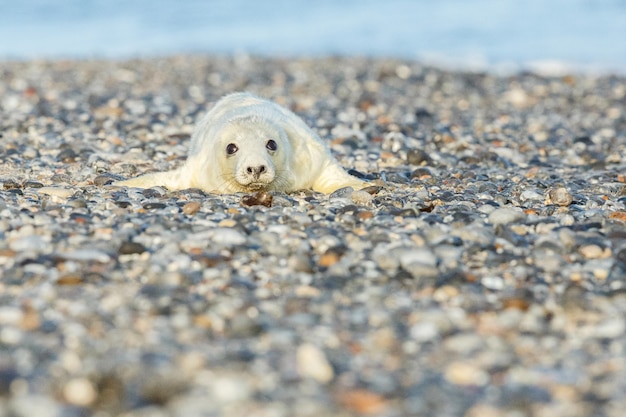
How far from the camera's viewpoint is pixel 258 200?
6309 millimetres

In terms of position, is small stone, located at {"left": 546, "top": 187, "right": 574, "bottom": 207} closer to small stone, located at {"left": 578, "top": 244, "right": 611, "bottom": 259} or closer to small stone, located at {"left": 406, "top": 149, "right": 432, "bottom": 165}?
small stone, located at {"left": 578, "top": 244, "right": 611, "bottom": 259}

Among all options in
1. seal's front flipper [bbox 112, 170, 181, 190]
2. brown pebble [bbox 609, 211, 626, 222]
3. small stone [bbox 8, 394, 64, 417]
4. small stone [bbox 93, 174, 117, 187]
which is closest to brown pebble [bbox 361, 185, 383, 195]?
seal's front flipper [bbox 112, 170, 181, 190]

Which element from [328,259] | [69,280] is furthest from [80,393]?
[328,259]

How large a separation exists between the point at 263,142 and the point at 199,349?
3138 mm

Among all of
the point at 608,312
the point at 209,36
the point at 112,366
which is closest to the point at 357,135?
the point at 608,312

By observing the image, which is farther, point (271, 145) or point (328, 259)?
point (271, 145)

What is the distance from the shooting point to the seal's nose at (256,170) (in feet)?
21.5

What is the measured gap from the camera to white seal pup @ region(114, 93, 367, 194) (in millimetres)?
6699

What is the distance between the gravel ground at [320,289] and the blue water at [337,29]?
1151 centimetres

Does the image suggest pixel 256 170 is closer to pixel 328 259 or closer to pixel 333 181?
pixel 333 181

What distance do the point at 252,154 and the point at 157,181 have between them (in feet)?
3.44

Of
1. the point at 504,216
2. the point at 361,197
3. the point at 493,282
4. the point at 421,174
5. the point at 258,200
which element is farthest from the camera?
the point at 421,174

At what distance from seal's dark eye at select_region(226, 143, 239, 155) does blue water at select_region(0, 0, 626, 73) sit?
469 inches

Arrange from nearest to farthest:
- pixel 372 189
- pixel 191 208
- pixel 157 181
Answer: pixel 191 208, pixel 372 189, pixel 157 181
